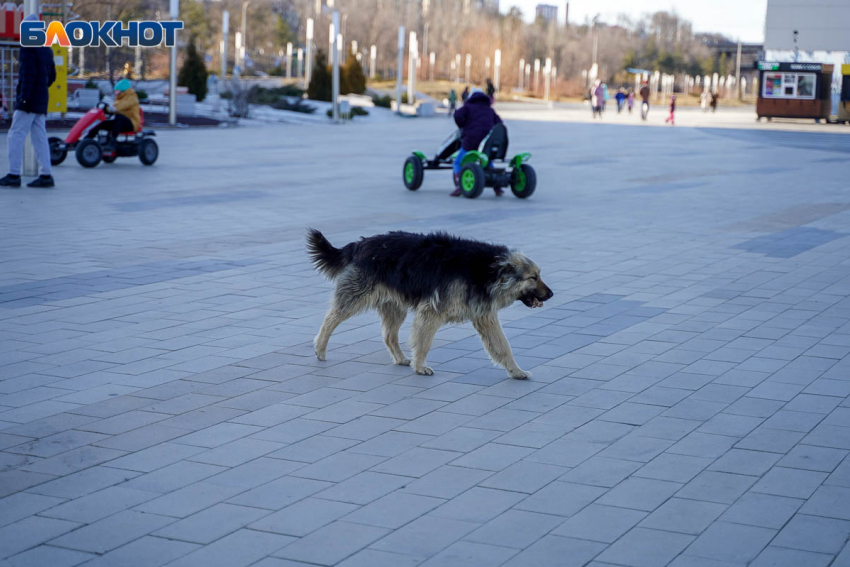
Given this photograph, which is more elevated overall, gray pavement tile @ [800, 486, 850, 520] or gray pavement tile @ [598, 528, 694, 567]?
gray pavement tile @ [800, 486, 850, 520]

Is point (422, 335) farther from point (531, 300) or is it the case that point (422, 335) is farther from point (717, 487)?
point (717, 487)

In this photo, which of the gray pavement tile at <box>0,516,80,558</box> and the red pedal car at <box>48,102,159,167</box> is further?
the red pedal car at <box>48,102,159,167</box>

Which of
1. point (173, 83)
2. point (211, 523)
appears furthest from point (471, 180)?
point (173, 83)

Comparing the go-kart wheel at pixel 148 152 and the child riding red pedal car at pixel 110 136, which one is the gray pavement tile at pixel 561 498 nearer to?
the child riding red pedal car at pixel 110 136

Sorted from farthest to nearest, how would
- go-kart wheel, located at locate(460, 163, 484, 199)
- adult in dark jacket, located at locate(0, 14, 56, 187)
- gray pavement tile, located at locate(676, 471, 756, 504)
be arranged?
1. go-kart wheel, located at locate(460, 163, 484, 199)
2. adult in dark jacket, located at locate(0, 14, 56, 187)
3. gray pavement tile, located at locate(676, 471, 756, 504)

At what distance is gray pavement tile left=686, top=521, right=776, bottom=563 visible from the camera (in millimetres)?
3867

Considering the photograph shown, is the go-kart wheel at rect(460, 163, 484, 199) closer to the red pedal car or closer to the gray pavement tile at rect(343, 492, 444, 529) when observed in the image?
the red pedal car

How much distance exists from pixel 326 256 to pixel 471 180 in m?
9.02

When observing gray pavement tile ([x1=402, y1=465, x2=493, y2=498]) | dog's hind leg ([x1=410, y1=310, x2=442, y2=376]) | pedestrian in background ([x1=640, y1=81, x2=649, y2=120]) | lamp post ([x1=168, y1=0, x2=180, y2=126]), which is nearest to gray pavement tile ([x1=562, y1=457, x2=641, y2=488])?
gray pavement tile ([x1=402, y1=465, x2=493, y2=498])

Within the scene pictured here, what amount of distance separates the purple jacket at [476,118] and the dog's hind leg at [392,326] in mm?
8897

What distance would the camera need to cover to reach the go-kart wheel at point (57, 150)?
58.5 feet

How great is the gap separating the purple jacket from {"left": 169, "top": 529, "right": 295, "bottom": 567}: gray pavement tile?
11.6m

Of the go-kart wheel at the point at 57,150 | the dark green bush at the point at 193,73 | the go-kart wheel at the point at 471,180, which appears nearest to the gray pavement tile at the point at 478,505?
the go-kart wheel at the point at 471,180

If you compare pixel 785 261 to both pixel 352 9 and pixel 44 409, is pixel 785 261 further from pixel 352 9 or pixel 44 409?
pixel 352 9
